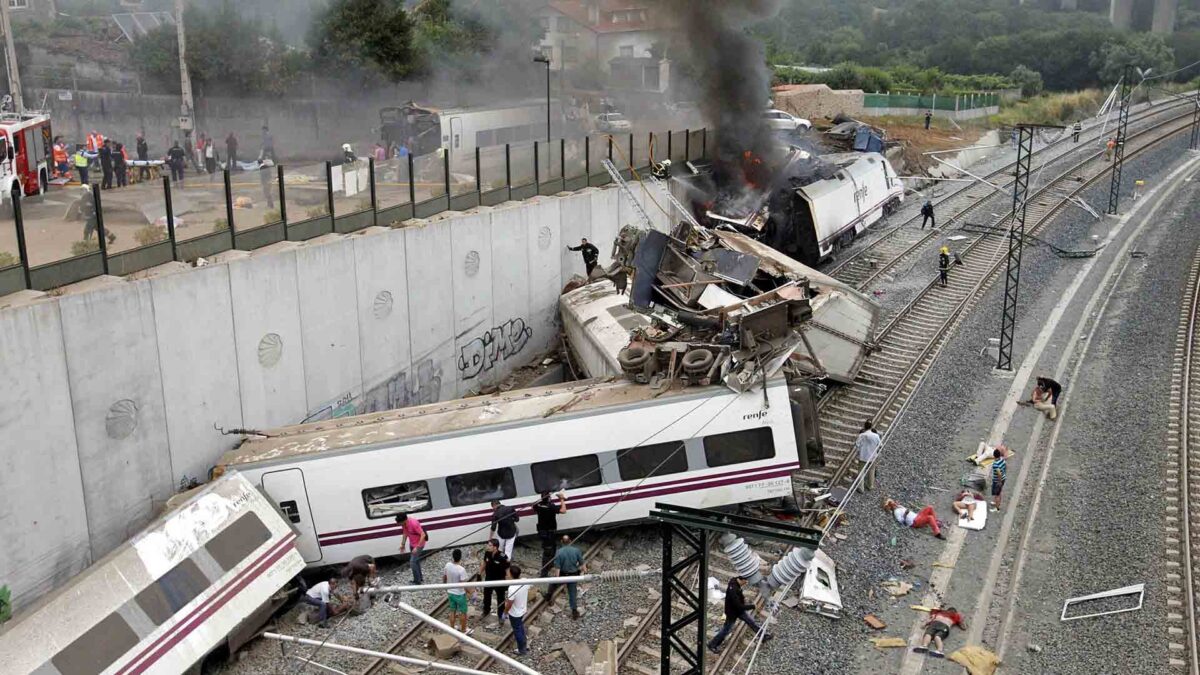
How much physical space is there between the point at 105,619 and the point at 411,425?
17.9 feet

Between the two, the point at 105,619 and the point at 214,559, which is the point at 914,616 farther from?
the point at 105,619

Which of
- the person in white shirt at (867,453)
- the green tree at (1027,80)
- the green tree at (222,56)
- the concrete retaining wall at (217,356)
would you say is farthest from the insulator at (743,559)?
the green tree at (1027,80)

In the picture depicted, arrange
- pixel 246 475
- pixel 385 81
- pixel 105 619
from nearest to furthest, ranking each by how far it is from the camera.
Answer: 1. pixel 105 619
2. pixel 246 475
3. pixel 385 81

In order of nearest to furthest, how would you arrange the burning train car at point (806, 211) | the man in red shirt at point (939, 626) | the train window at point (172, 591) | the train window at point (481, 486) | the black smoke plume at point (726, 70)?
the train window at point (172, 591) → the man in red shirt at point (939, 626) → the train window at point (481, 486) → the burning train car at point (806, 211) → the black smoke plume at point (726, 70)

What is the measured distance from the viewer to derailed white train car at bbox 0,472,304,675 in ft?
38.5

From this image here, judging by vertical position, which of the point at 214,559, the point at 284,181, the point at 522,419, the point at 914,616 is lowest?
the point at 914,616

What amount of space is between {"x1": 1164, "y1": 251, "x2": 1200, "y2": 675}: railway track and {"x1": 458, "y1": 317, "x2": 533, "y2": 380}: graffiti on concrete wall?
14.5 meters

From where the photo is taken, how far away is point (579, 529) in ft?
53.7

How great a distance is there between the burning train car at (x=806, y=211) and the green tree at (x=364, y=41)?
2254 cm

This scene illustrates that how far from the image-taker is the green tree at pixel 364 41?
48.8m

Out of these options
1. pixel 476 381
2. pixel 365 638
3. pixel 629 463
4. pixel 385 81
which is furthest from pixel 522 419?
pixel 385 81

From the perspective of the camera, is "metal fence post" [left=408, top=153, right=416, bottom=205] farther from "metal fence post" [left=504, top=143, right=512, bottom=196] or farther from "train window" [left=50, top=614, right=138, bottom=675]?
"train window" [left=50, top=614, right=138, bottom=675]

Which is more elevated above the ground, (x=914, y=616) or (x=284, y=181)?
(x=284, y=181)

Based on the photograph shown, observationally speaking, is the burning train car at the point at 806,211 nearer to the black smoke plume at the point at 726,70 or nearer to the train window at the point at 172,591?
the black smoke plume at the point at 726,70
